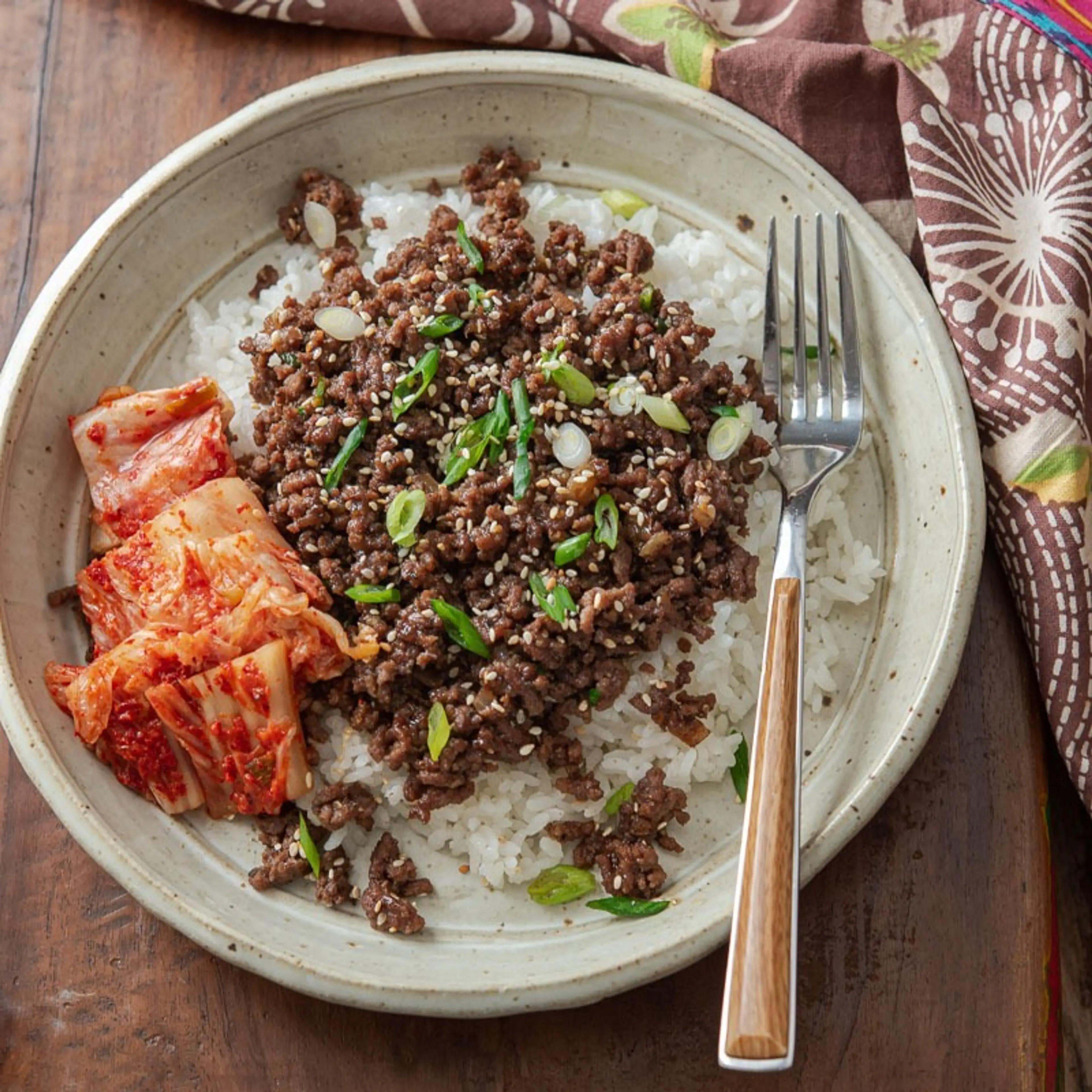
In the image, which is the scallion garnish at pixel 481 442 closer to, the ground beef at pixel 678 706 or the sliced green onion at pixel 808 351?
the ground beef at pixel 678 706

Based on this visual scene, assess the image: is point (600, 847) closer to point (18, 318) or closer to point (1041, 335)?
point (1041, 335)

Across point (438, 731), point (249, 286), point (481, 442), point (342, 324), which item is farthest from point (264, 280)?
point (438, 731)

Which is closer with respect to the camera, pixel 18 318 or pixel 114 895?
pixel 114 895

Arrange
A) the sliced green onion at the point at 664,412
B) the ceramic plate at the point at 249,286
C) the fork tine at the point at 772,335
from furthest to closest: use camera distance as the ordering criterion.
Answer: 1. the fork tine at the point at 772,335
2. the sliced green onion at the point at 664,412
3. the ceramic plate at the point at 249,286

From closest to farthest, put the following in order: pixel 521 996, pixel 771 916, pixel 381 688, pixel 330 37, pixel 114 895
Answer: pixel 771 916, pixel 521 996, pixel 381 688, pixel 114 895, pixel 330 37

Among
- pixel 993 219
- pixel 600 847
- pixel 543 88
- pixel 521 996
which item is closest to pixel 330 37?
pixel 543 88

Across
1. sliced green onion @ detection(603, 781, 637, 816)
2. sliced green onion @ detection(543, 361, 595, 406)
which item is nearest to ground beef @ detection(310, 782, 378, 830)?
sliced green onion @ detection(603, 781, 637, 816)

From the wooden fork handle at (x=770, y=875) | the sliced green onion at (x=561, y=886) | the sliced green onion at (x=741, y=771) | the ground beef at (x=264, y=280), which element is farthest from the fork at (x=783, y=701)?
the ground beef at (x=264, y=280)
